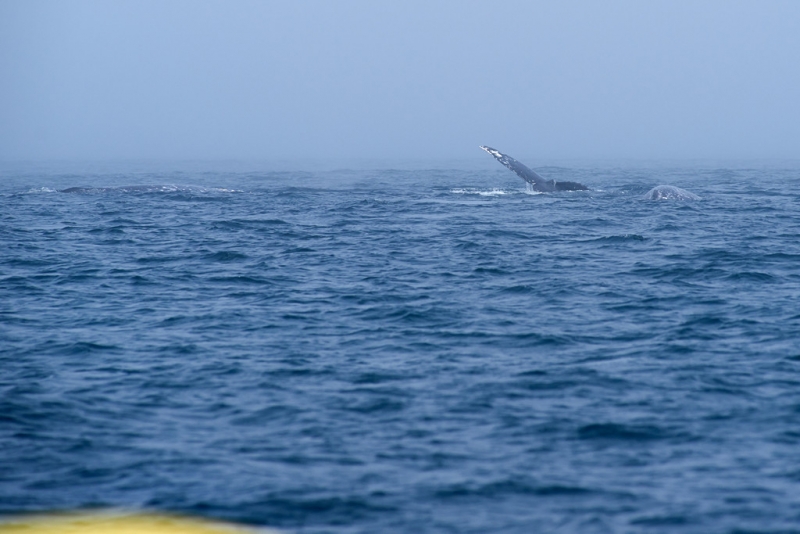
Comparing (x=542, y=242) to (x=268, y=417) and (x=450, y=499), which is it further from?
(x=450, y=499)

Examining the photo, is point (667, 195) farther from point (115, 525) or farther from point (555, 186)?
point (115, 525)

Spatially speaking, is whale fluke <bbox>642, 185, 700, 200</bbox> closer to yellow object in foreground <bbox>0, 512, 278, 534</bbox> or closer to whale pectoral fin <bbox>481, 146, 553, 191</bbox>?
whale pectoral fin <bbox>481, 146, 553, 191</bbox>

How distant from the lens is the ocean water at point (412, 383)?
29.6 ft

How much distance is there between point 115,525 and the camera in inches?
334

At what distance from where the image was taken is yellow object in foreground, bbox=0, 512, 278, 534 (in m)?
8.38

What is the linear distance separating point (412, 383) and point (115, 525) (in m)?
4.95

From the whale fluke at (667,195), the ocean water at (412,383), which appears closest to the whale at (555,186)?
the whale fluke at (667,195)

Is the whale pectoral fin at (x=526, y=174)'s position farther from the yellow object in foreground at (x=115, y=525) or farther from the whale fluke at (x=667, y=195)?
the yellow object in foreground at (x=115, y=525)

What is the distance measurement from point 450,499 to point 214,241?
19.2 metres

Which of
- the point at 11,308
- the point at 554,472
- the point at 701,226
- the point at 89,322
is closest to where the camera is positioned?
the point at 554,472

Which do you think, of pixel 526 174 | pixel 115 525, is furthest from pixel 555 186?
pixel 115 525

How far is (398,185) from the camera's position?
5456cm

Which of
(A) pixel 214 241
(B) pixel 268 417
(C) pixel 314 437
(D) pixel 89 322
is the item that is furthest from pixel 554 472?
(A) pixel 214 241

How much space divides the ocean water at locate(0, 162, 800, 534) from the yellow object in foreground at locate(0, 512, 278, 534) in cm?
22
